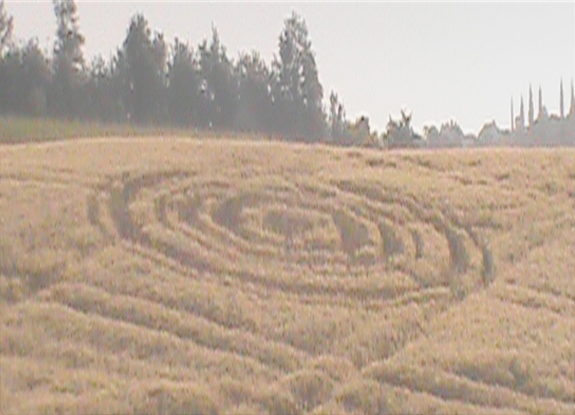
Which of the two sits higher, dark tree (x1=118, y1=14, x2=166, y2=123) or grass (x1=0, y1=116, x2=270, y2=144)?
dark tree (x1=118, y1=14, x2=166, y2=123)

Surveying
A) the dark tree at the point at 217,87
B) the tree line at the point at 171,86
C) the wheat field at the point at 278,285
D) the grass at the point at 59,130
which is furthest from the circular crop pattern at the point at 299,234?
the dark tree at the point at 217,87

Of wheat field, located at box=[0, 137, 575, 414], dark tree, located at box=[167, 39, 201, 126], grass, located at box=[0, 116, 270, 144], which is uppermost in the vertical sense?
dark tree, located at box=[167, 39, 201, 126]

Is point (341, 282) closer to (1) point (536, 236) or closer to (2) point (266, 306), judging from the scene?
(2) point (266, 306)

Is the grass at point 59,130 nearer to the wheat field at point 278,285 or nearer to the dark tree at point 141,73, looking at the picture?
the dark tree at point 141,73

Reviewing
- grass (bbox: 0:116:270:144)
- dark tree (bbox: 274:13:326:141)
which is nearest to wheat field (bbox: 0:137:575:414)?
grass (bbox: 0:116:270:144)

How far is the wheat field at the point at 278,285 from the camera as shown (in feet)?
22.0

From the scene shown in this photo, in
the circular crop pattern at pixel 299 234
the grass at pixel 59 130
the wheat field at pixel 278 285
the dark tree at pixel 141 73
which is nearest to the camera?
the wheat field at pixel 278 285

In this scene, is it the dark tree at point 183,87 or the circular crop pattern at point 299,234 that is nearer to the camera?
the circular crop pattern at point 299,234

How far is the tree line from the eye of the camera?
24.0 meters

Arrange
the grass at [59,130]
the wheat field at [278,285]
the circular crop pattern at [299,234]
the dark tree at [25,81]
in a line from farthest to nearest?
the dark tree at [25,81] → the grass at [59,130] → the circular crop pattern at [299,234] → the wheat field at [278,285]

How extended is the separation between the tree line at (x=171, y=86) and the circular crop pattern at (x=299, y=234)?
1197 centimetres

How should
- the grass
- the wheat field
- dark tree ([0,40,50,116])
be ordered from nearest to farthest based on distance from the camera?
1. the wheat field
2. the grass
3. dark tree ([0,40,50,116])

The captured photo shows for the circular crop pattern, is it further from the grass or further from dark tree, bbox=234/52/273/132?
dark tree, bbox=234/52/273/132

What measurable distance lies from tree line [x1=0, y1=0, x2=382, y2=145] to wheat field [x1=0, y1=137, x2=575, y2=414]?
1187cm
